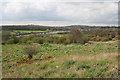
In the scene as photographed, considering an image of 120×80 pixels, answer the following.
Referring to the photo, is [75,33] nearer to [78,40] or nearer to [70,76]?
[78,40]

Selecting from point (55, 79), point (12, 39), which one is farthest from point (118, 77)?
point (12, 39)

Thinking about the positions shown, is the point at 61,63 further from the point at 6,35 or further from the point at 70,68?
the point at 6,35

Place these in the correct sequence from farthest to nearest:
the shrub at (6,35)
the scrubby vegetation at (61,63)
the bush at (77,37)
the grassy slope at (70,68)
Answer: the bush at (77,37)
the shrub at (6,35)
the scrubby vegetation at (61,63)
the grassy slope at (70,68)

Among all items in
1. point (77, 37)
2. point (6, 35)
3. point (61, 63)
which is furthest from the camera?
point (77, 37)

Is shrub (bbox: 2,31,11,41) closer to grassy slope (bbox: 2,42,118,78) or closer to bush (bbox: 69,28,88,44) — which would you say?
bush (bbox: 69,28,88,44)

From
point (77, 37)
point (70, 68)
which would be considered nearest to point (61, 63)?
point (70, 68)

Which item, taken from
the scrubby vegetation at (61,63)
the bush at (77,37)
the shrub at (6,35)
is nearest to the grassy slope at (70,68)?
the scrubby vegetation at (61,63)

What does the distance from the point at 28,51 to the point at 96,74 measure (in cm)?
830

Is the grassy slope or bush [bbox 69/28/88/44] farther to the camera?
bush [bbox 69/28/88/44]

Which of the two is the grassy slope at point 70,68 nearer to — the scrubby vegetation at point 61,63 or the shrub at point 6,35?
the scrubby vegetation at point 61,63

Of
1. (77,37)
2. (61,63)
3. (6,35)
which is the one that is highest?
(6,35)

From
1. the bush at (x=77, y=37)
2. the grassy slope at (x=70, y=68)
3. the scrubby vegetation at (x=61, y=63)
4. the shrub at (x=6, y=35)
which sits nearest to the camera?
the grassy slope at (x=70, y=68)

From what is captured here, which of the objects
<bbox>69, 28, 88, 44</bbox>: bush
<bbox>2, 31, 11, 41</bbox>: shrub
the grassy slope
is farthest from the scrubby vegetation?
<bbox>69, 28, 88, 44</bbox>: bush

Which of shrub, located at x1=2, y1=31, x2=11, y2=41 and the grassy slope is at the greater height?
shrub, located at x1=2, y1=31, x2=11, y2=41
